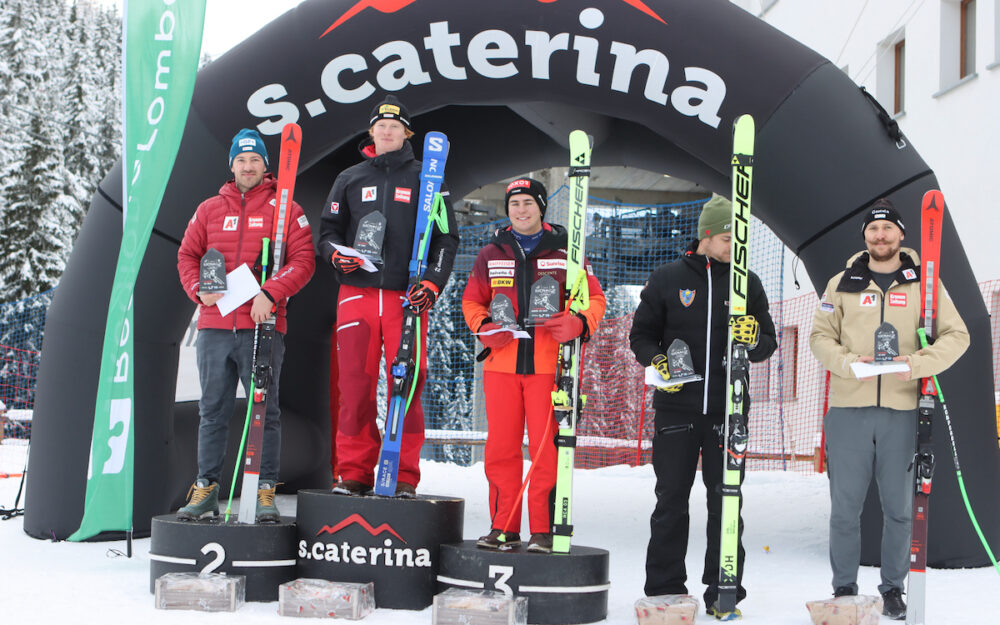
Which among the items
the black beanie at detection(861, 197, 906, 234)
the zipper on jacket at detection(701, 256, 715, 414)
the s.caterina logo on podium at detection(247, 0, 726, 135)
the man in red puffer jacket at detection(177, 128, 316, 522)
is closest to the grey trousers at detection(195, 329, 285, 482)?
the man in red puffer jacket at detection(177, 128, 316, 522)

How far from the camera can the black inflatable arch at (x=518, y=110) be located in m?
4.37

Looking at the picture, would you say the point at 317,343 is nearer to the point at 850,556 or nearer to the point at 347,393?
the point at 347,393

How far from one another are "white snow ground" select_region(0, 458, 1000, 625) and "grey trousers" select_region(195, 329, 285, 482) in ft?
1.93

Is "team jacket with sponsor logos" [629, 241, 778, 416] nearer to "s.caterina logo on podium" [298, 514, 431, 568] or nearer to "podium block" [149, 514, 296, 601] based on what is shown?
"s.caterina logo on podium" [298, 514, 431, 568]

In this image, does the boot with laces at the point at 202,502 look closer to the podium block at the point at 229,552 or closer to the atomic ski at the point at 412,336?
the podium block at the point at 229,552

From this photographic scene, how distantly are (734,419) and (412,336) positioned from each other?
4.20 feet

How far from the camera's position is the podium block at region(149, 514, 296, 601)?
3463mm

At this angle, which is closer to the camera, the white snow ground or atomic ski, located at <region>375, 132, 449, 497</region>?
the white snow ground

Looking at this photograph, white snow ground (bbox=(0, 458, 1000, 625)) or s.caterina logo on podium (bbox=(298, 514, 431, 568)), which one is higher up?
s.caterina logo on podium (bbox=(298, 514, 431, 568))

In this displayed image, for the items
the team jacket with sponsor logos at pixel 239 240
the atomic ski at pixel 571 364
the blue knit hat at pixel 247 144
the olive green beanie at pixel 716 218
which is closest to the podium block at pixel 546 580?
the atomic ski at pixel 571 364

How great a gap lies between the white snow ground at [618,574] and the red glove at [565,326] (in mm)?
1042

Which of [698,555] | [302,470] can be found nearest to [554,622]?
[698,555]

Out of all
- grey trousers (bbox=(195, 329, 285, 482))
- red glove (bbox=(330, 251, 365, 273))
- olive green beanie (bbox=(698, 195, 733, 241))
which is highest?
olive green beanie (bbox=(698, 195, 733, 241))

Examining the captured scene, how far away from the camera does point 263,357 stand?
3.72 meters
